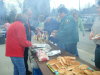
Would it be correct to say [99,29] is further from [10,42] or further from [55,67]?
[10,42]

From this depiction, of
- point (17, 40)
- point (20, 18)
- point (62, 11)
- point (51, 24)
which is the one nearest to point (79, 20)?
point (51, 24)

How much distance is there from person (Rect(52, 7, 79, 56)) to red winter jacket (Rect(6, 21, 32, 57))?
4.05 ft

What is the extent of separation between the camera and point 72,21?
383 cm

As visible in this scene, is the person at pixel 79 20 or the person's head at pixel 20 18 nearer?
the person's head at pixel 20 18

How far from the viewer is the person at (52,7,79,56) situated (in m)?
3.82

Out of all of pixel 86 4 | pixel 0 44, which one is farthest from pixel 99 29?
pixel 0 44

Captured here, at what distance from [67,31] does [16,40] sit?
4.65ft

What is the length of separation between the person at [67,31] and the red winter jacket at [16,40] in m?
1.23

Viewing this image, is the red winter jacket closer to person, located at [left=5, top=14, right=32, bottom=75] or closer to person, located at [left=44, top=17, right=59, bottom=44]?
person, located at [left=5, top=14, right=32, bottom=75]

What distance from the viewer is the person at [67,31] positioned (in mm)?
3818

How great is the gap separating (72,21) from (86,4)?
0.94 meters

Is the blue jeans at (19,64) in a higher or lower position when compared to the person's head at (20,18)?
lower

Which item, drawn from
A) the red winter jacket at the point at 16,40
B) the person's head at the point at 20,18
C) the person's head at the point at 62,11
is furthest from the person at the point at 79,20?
the red winter jacket at the point at 16,40

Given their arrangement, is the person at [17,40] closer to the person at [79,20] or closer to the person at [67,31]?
the person at [67,31]
